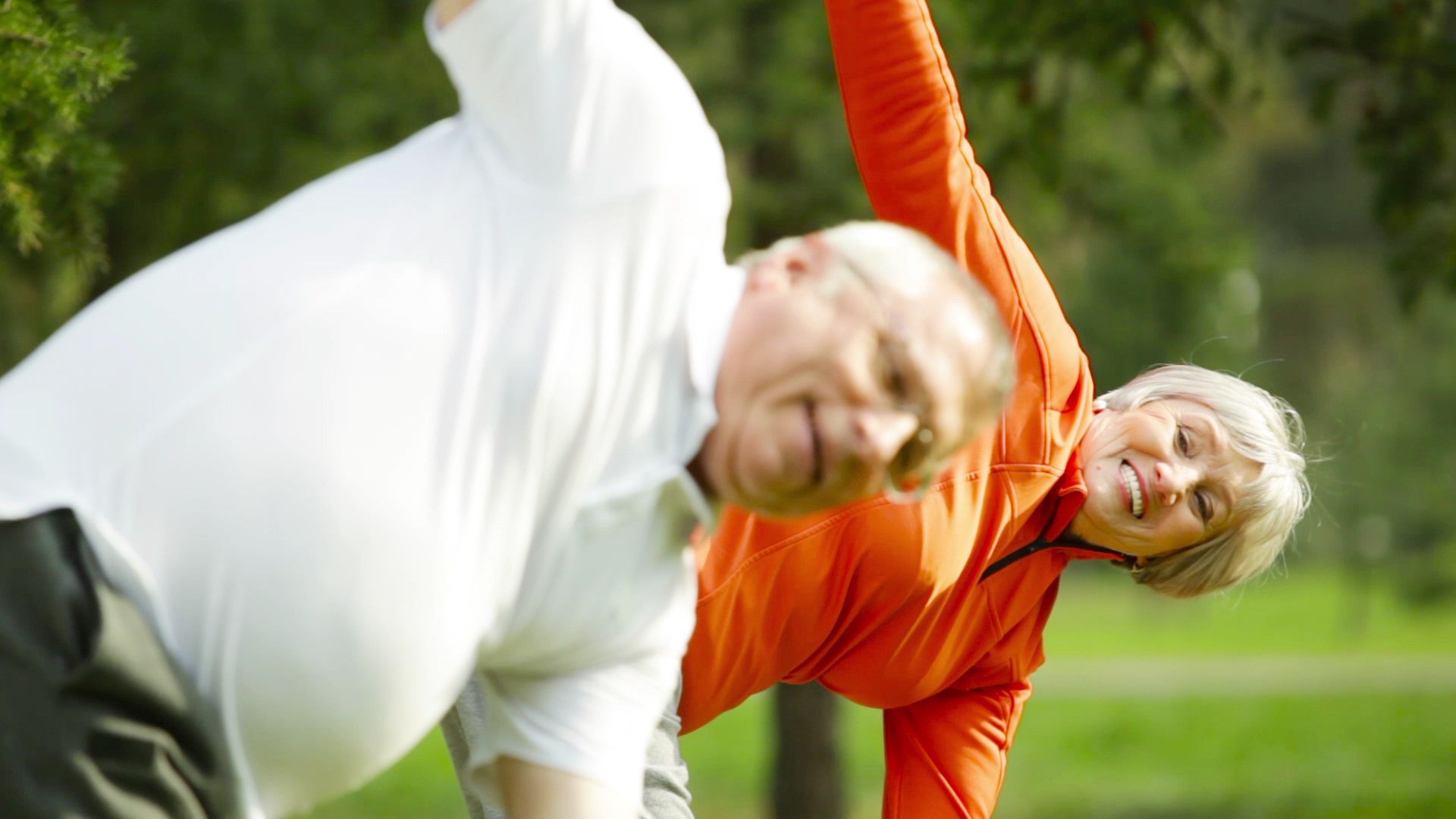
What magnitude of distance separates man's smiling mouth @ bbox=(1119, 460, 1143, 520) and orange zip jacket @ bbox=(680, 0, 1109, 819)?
0.34 feet

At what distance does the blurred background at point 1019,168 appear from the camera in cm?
420

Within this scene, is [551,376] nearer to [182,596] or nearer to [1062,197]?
[182,596]

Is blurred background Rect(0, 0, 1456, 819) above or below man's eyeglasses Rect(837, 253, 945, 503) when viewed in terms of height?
below

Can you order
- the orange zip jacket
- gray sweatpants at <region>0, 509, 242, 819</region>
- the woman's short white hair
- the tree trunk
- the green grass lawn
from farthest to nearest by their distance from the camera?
1. the green grass lawn
2. the tree trunk
3. the woman's short white hair
4. the orange zip jacket
5. gray sweatpants at <region>0, 509, 242, 819</region>

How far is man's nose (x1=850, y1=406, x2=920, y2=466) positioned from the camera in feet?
5.02

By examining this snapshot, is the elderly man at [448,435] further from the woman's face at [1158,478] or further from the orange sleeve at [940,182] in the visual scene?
the woman's face at [1158,478]

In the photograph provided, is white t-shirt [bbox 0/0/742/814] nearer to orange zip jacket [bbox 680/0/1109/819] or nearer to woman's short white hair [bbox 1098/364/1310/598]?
orange zip jacket [bbox 680/0/1109/819]

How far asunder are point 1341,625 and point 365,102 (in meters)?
14.5

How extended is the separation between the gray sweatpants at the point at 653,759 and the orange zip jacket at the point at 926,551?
71mm

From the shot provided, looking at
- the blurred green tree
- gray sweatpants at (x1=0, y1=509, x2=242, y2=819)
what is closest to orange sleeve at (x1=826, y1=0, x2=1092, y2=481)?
the blurred green tree

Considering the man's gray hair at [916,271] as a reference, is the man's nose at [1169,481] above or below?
below

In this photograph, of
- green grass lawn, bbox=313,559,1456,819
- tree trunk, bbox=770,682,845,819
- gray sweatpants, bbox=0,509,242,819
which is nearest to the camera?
gray sweatpants, bbox=0,509,242,819

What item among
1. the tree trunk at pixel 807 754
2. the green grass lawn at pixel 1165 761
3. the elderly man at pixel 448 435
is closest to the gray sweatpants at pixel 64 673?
the elderly man at pixel 448 435

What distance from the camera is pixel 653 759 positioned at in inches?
102
